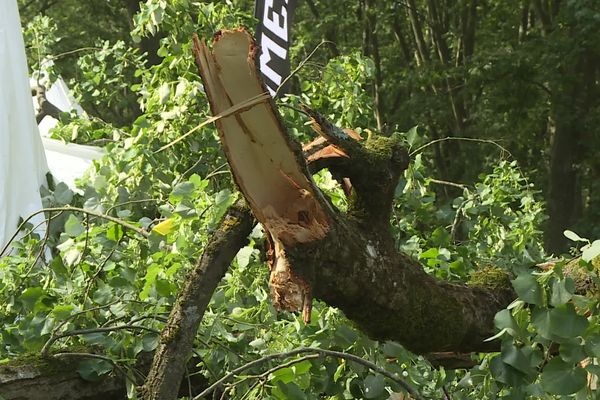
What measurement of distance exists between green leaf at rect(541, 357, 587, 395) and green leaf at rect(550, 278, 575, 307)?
132 mm

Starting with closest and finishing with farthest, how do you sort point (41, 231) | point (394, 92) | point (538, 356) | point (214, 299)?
point (538, 356)
point (214, 299)
point (41, 231)
point (394, 92)

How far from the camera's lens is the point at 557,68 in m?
12.1

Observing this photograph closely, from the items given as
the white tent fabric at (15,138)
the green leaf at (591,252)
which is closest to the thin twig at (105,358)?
the green leaf at (591,252)

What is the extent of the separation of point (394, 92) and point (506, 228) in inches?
395

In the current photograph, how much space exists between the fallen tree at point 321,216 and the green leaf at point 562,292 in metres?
0.35

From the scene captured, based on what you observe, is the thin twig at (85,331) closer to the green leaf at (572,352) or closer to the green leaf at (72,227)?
the green leaf at (72,227)

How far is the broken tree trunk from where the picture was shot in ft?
5.96

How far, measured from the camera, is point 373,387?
226 cm

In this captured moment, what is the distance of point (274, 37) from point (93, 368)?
Answer: 126 inches

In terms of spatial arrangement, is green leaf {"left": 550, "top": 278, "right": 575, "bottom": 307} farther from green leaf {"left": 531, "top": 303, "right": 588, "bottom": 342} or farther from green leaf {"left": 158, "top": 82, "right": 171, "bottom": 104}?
green leaf {"left": 158, "top": 82, "right": 171, "bottom": 104}

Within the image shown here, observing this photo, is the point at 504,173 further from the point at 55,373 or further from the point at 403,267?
Result: the point at 55,373

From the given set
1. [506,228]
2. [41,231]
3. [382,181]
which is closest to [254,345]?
[382,181]

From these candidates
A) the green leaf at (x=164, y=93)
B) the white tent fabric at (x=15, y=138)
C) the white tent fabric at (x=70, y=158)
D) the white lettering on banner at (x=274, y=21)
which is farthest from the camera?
the white tent fabric at (x=70, y=158)

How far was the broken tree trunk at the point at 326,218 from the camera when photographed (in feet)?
5.96
